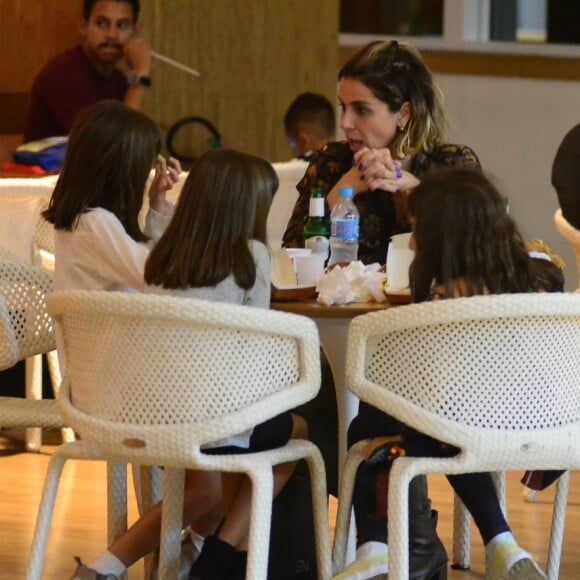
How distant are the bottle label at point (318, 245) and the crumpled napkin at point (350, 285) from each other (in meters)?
0.34

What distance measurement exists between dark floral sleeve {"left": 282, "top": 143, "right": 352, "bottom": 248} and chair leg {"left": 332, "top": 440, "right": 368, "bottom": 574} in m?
1.15

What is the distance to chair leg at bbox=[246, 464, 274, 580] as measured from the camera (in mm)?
2436

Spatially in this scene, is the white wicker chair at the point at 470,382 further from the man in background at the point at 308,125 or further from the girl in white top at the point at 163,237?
the man in background at the point at 308,125

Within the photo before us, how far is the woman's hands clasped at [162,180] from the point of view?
3.45m

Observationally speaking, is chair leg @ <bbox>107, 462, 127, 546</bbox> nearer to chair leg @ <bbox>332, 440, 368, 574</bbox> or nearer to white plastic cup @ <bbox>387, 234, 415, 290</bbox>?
chair leg @ <bbox>332, 440, 368, 574</bbox>

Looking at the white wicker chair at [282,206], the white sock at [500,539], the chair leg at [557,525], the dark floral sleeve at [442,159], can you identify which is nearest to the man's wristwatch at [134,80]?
the white wicker chair at [282,206]

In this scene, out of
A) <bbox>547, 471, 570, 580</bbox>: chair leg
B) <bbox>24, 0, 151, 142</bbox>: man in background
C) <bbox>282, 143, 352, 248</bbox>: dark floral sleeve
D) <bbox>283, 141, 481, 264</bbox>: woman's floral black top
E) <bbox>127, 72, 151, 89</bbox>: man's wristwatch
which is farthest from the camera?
<bbox>127, 72, 151, 89</bbox>: man's wristwatch

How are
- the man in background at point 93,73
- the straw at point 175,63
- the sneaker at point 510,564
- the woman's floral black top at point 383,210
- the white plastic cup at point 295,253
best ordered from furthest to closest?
1. the straw at point 175,63
2. the man in background at point 93,73
3. the woman's floral black top at point 383,210
4. the white plastic cup at point 295,253
5. the sneaker at point 510,564

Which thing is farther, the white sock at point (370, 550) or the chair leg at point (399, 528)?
the white sock at point (370, 550)

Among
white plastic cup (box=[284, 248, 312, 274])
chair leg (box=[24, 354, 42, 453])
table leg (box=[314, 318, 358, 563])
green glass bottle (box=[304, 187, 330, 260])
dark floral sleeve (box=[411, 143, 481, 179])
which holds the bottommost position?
chair leg (box=[24, 354, 42, 453])

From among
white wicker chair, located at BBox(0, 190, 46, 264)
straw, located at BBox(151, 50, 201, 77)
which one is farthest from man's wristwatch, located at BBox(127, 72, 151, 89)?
white wicker chair, located at BBox(0, 190, 46, 264)

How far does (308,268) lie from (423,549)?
676mm

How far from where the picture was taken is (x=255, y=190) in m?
2.76

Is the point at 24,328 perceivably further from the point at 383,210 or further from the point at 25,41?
the point at 25,41
